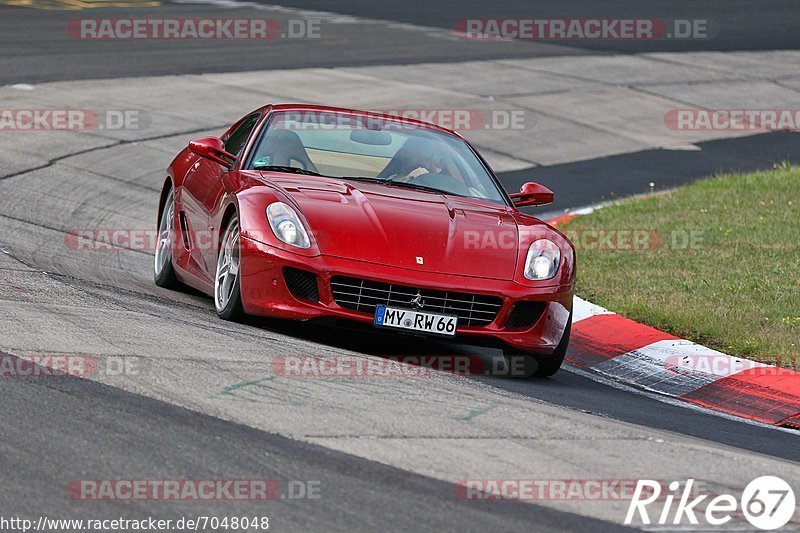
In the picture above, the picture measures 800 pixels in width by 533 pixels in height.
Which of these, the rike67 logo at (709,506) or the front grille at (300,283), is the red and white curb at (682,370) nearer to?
the front grille at (300,283)

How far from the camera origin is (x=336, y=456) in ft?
16.6

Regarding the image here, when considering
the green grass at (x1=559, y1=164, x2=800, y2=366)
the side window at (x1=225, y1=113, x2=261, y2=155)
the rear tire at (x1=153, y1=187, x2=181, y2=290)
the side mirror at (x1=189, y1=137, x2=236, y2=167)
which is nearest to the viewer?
the side mirror at (x1=189, y1=137, x2=236, y2=167)

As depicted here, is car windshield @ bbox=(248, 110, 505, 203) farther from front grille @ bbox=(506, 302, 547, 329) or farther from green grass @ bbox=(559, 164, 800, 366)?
green grass @ bbox=(559, 164, 800, 366)

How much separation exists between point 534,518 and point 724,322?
185 inches

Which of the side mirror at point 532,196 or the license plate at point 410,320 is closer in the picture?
the license plate at point 410,320

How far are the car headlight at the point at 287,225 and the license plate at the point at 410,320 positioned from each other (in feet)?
1.82

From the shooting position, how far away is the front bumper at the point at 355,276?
7219mm

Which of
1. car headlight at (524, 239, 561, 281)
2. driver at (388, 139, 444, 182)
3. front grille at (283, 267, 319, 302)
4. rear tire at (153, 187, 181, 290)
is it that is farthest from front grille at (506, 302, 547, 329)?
rear tire at (153, 187, 181, 290)

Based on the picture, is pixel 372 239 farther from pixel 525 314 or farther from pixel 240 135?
pixel 240 135

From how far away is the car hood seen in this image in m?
7.34

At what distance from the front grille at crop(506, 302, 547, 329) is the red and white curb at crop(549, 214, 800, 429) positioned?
0.96 m

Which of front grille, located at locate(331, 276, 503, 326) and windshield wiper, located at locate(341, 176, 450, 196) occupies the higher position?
windshield wiper, located at locate(341, 176, 450, 196)

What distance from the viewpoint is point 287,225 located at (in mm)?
7438

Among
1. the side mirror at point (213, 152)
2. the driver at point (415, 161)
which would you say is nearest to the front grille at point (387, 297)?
the driver at point (415, 161)
